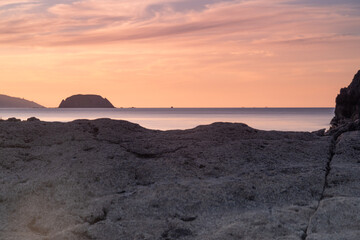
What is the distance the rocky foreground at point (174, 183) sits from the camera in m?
5.95

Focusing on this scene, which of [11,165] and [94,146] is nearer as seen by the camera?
[11,165]

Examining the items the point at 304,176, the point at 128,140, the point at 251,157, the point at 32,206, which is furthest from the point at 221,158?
the point at 32,206

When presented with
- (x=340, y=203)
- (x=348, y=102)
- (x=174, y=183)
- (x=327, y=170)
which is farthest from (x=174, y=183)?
(x=348, y=102)

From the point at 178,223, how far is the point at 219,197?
0.96 m

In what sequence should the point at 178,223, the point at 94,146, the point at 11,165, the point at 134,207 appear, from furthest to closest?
the point at 94,146 → the point at 11,165 → the point at 134,207 → the point at 178,223

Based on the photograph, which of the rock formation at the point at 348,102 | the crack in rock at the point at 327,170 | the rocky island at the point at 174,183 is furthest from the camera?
the rock formation at the point at 348,102

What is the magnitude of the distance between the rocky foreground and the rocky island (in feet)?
0.06

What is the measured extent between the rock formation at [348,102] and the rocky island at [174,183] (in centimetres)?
5401

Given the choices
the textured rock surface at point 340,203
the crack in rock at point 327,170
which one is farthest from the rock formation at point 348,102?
the textured rock surface at point 340,203

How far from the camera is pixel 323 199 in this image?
671 centimetres

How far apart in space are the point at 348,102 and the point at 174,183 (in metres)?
60.0

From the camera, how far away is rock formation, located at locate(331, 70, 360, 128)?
60.2m

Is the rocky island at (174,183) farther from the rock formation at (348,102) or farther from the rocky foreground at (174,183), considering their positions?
the rock formation at (348,102)

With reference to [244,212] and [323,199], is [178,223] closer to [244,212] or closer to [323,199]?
[244,212]
